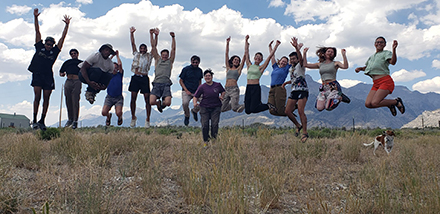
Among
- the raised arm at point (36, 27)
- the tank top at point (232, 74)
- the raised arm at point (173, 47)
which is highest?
the raised arm at point (36, 27)

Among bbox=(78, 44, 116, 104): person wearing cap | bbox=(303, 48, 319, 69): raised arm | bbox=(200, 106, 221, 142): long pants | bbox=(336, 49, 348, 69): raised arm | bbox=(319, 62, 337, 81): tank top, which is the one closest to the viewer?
bbox=(336, 49, 348, 69): raised arm

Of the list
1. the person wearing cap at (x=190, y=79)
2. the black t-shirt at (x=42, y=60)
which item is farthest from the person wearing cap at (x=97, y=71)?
the person wearing cap at (x=190, y=79)

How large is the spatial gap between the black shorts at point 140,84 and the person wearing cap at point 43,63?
2.48 meters

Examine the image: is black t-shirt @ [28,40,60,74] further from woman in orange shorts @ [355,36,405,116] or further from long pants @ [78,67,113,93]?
woman in orange shorts @ [355,36,405,116]

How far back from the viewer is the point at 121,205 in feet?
15.3

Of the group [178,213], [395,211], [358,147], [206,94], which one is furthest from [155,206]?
[358,147]

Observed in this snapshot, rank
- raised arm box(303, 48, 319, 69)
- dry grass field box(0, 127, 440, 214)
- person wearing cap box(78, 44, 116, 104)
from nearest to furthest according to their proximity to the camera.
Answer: dry grass field box(0, 127, 440, 214)
raised arm box(303, 48, 319, 69)
person wearing cap box(78, 44, 116, 104)

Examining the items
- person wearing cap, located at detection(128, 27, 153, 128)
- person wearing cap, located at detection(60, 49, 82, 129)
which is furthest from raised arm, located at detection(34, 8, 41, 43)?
person wearing cap, located at detection(128, 27, 153, 128)

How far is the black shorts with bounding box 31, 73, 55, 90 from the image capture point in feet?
32.5

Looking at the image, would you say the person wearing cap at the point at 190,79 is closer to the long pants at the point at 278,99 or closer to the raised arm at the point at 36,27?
the long pants at the point at 278,99

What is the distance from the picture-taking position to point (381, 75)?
24.2 ft

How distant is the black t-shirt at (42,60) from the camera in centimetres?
984

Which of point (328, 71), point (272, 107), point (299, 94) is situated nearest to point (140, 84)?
point (272, 107)

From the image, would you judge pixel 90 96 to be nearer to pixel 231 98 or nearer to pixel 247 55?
pixel 231 98
